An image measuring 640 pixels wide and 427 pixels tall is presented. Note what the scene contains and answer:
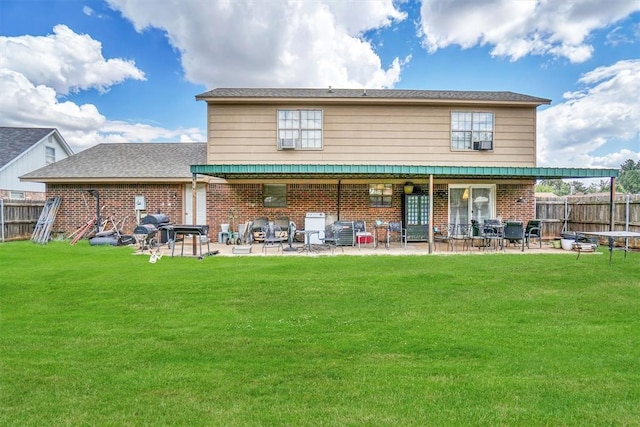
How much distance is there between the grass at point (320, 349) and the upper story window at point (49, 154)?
17085 mm

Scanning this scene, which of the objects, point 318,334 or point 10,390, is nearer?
point 10,390

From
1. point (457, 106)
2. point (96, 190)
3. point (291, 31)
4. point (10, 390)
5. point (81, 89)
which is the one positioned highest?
point (291, 31)

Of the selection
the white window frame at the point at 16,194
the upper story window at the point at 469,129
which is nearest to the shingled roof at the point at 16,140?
the white window frame at the point at 16,194

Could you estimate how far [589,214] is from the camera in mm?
12680

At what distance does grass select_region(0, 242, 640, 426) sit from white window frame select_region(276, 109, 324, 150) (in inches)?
252

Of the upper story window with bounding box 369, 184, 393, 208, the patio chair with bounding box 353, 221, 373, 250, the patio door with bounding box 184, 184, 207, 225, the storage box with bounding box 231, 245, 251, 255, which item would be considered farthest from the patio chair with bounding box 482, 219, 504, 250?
the patio door with bounding box 184, 184, 207, 225

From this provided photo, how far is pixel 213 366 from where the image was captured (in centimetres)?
310

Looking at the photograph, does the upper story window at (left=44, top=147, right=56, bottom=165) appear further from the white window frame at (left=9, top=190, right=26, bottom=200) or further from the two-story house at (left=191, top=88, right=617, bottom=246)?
the two-story house at (left=191, top=88, right=617, bottom=246)

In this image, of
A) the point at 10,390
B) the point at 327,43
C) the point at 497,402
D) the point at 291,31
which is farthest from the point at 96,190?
the point at 497,402

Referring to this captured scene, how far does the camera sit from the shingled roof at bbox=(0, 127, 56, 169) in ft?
59.0

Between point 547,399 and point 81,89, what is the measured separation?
20.4 metres

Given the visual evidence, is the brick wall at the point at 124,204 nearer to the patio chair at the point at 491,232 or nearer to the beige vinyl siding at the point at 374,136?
the beige vinyl siding at the point at 374,136

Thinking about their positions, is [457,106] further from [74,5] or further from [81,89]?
[81,89]

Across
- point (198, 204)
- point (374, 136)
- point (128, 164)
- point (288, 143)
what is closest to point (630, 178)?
point (374, 136)
